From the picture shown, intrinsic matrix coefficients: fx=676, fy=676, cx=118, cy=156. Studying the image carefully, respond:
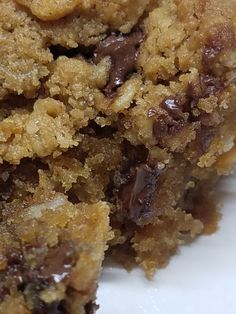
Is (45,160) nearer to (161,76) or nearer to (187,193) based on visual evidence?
(161,76)

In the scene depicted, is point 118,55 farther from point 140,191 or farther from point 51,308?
point 51,308

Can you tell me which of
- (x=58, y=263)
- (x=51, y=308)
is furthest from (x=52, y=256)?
(x=51, y=308)

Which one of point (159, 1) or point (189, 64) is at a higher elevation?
point (159, 1)

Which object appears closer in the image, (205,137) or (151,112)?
(151,112)

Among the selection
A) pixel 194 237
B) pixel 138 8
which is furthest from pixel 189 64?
pixel 194 237

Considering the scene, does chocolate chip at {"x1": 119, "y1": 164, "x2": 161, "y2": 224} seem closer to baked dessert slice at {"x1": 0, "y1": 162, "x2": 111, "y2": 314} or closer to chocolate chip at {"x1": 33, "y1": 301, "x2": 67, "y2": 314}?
baked dessert slice at {"x1": 0, "y1": 162, "x2": 111, "y2": 314}

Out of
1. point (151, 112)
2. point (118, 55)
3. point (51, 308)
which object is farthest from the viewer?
point (118, 55)

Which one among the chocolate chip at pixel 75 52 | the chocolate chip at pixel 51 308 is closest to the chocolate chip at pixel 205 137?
the chocolate chip at pixel 75 52

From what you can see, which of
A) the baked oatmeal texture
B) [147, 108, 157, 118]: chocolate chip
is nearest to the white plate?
the baked oatmeal texture
